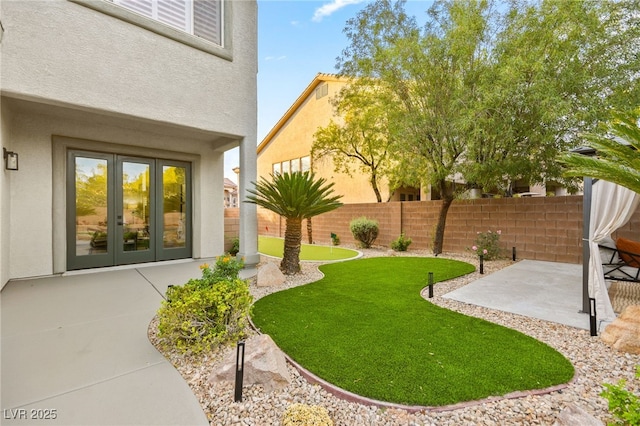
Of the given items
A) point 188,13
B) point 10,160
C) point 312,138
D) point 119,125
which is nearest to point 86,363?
point 10,160

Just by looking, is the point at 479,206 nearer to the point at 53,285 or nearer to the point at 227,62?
the point at 227,62

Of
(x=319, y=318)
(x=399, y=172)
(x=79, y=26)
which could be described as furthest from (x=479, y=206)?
(x=79, y=26)

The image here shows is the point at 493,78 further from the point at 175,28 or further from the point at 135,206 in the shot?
the point at 135,206

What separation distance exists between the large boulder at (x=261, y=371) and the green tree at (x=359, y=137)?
953 centimetres

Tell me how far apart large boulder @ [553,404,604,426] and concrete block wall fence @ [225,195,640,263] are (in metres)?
8.36

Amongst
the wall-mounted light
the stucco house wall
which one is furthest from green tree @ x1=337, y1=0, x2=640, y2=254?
the wall-mounted light

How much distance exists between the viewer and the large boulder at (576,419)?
208 centimetres

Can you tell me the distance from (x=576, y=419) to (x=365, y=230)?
1081cm

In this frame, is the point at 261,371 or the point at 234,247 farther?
the point at 234,247

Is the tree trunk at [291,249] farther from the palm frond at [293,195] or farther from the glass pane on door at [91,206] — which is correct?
the glass pane on door at [91,206]

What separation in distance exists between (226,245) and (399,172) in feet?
22.0

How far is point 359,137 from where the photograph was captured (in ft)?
47.8

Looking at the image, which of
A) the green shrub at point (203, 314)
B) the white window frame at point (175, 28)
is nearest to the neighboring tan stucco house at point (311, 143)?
the white window frame at point (175, 28)

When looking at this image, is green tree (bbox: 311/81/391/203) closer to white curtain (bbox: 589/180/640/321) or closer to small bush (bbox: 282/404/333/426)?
white curtain (bbox: 589/180/640/321)
